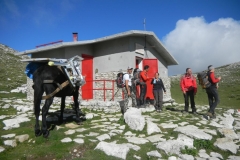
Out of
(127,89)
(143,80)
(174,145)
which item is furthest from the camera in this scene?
(143,80)

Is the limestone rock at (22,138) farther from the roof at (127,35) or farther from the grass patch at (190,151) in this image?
the roof at (127,35)

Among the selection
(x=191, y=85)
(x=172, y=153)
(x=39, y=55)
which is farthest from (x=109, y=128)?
(x=39, y=55)

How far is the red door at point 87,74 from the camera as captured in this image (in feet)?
45.9

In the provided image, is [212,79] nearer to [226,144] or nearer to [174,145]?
[226,144]

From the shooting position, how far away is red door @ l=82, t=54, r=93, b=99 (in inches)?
551

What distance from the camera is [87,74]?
14234 millimetres

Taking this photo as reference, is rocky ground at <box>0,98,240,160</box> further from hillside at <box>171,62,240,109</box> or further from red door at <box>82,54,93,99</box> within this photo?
hillside at <box>171,62,240,109</box>

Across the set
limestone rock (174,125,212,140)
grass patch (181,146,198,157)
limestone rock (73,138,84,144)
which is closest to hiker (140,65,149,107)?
→ limestone rock (174,125,212,140)

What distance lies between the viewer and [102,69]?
1407 centimetres

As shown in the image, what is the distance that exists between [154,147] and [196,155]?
3.44 ft

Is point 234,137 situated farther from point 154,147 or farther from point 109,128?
point 109,128

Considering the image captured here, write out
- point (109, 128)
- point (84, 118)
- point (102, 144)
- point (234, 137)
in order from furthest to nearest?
point (84, 118)
point (109, 128)
point (234, 137)
point (102, 144)

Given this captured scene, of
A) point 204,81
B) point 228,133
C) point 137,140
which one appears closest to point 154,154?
point 137,140

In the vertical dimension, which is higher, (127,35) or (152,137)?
(127,35)
